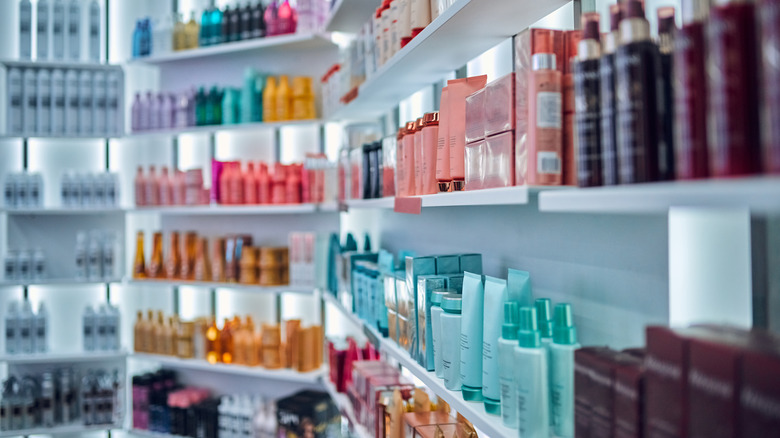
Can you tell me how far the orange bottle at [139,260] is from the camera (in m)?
3.87

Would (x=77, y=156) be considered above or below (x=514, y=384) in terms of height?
above

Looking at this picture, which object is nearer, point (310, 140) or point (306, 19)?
point (306, 19)

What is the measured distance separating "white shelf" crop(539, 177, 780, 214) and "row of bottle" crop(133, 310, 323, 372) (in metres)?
2.71

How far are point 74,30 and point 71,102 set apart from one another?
0.48 m

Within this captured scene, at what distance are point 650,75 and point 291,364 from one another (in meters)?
2.99

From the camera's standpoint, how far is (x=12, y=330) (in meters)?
3.76

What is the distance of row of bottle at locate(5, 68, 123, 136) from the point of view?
12.6 ft

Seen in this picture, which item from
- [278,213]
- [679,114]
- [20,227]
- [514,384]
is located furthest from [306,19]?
[679,114]

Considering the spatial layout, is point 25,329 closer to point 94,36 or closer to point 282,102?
point 94,36

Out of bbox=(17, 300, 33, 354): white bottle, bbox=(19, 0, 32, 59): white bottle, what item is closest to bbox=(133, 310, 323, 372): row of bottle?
bbox=(17, 300, 33, 354): white bottle

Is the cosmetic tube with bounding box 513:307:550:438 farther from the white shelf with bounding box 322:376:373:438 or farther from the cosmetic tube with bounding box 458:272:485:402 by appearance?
the white shelf with bounding box 322:376:373:438

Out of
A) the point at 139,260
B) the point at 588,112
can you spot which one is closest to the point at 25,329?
the point at 139,260

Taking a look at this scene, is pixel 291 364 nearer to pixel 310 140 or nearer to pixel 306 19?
pixel 310 140

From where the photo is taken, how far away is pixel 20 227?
157 inches
